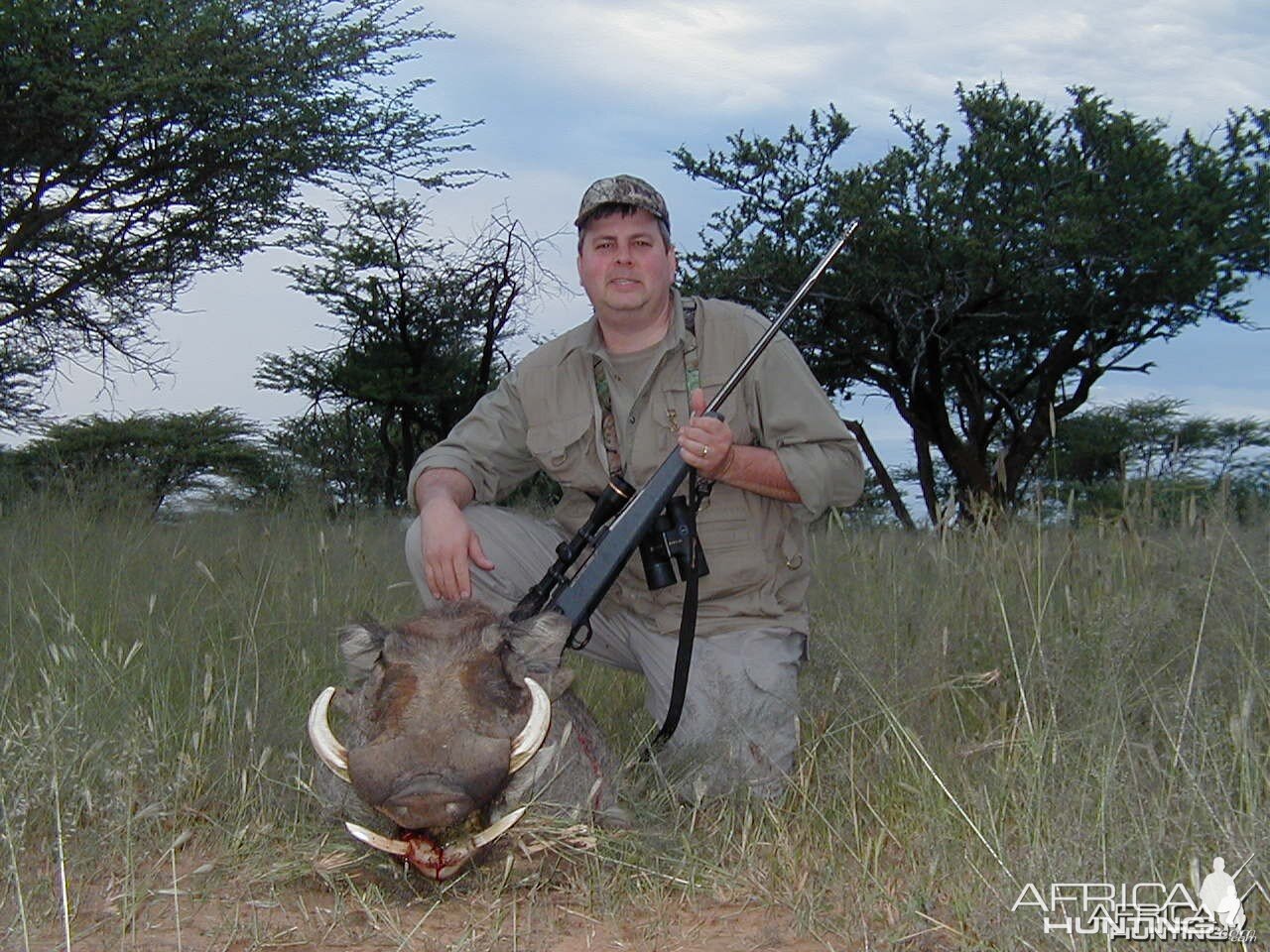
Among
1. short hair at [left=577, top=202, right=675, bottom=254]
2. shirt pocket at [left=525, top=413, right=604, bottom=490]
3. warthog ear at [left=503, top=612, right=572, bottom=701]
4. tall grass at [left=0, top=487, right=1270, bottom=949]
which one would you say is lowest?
tall grass at [left=0, top=487, right=1270, bottom=949]

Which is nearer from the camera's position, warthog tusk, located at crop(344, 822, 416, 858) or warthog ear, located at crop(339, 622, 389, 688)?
warthog tusk, located at crop(344, 822, 416, 858)

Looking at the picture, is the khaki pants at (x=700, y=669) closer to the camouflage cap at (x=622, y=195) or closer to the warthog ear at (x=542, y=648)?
the warthog ear at (x=542, y=648)

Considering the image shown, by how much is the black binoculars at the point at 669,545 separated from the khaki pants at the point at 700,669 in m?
0.32

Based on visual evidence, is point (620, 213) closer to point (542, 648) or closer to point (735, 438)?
point (735, 438)

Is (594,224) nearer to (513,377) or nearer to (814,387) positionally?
(513,377)

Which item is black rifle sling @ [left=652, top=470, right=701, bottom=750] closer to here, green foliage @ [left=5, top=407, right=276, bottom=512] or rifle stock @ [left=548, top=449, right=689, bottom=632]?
rifle stock @ [left=548, top=449, right=689, bottom=632]

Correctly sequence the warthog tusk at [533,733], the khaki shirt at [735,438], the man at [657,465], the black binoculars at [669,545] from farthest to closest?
the khaki shirt at [735,438]
the man at [657,465]
the black binoculars at [669,545]
the warthog tusk at [533,733]

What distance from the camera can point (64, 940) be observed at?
2.88 m

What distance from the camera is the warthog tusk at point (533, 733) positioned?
2.66m

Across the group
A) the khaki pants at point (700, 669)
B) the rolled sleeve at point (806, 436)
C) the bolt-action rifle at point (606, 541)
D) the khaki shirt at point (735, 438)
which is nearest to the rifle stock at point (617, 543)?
the bolt-action rifle at point (606, 541)

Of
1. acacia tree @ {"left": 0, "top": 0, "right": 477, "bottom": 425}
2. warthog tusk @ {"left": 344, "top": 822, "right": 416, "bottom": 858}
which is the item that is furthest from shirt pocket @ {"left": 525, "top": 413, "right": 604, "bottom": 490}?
acacia tree @ {"left": 0, "top": 0, "right": 477, "bottom": 425}

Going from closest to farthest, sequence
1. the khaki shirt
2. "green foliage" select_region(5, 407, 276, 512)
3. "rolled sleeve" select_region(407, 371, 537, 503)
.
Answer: the khaki shirt
"rolled sleeve" select_region(407, 371, 537, 503)
"green foliage" select_region(5, 407, 276, 512)

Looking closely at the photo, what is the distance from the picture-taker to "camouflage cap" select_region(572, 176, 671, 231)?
169 inches

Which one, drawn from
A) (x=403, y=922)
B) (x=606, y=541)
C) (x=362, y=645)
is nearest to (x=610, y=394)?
(x=606, y=541)
